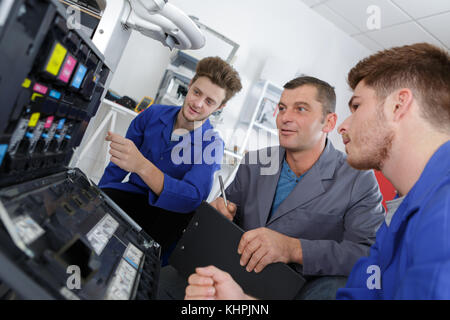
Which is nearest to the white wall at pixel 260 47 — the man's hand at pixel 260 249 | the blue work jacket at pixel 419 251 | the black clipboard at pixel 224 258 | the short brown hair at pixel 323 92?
the short brown hair at pixel 323 92

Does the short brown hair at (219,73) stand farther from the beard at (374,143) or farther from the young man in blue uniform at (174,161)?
the beard at (374,143)

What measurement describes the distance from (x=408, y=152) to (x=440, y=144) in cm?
6

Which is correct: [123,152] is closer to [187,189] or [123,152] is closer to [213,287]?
[187,189]

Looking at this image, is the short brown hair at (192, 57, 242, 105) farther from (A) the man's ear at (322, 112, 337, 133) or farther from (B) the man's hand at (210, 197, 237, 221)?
(B) the man's hand at (210, 197, 237, 221)

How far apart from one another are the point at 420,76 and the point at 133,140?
3.94ft

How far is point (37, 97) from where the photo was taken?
0.43 meters

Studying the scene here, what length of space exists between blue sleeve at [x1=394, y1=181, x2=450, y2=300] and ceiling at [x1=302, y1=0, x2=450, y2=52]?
10.5 ft

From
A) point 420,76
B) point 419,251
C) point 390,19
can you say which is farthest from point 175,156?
point 390,19

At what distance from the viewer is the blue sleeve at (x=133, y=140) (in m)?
1.38

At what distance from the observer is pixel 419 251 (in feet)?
1.31
